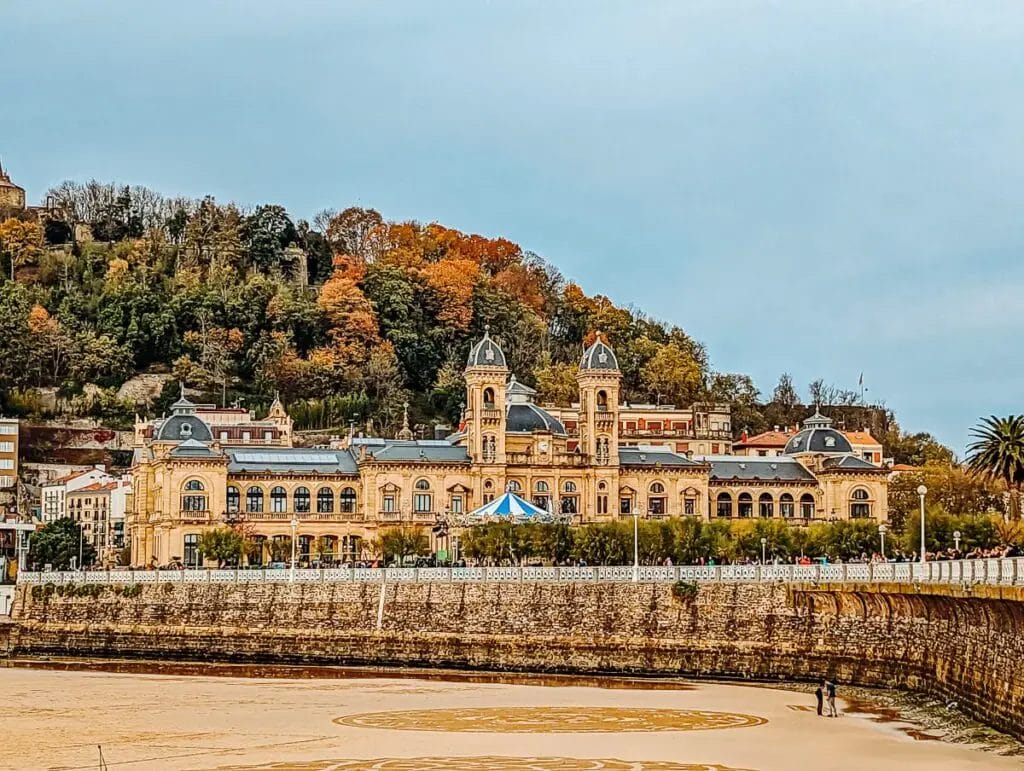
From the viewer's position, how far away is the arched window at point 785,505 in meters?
119

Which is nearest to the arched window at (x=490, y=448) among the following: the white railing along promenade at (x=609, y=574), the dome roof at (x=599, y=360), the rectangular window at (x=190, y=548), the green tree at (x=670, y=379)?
the dome roof at (x=599, y=360)

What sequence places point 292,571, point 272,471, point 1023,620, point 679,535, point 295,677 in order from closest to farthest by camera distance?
point 1023,620 < point 295,677 < point 292,571 < point 679,535 < point 272,471

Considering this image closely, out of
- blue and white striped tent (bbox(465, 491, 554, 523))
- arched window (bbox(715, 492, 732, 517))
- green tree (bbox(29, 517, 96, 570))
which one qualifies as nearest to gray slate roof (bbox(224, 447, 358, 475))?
green tree (bbox(29, 517, 96, 570))

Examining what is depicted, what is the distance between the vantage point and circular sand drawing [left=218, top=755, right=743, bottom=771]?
41.4 meters

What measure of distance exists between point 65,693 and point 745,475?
65.1 m

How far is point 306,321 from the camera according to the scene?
6068 inches

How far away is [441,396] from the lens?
489 feet

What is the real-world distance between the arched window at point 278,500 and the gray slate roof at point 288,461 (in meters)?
1.07

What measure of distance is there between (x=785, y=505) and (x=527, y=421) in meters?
16.6

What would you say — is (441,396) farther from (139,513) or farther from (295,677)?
(295,677)

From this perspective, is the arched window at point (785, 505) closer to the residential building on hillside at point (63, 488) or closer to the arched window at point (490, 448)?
the arched window at point (490, 448)

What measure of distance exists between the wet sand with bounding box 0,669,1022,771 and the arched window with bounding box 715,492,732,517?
188 feet

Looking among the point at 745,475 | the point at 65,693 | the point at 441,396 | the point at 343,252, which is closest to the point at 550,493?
the point at 745,475

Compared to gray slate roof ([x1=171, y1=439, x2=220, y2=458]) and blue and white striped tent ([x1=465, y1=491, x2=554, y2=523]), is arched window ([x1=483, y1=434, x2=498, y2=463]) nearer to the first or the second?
blue and white striped tent ([x1=465, y1=491, x2=554, y2=523])
